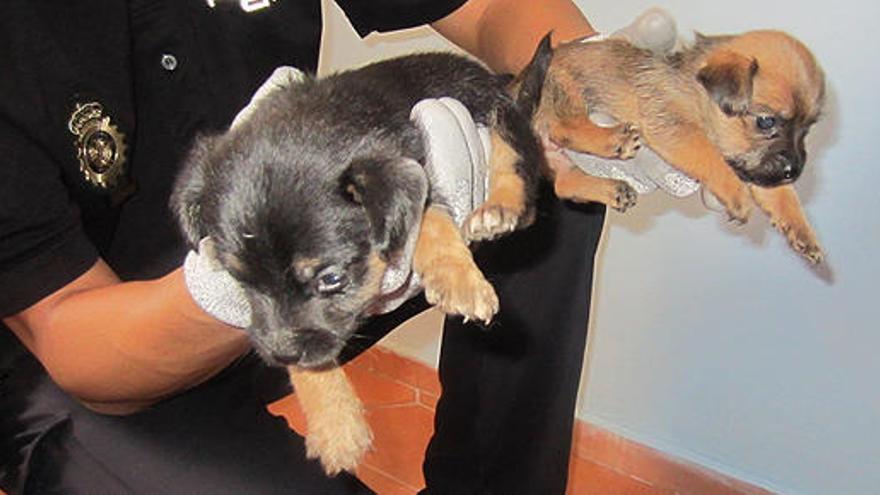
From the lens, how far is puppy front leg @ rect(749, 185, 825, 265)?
5.87ft

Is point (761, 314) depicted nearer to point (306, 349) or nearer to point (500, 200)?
point (500, 200)

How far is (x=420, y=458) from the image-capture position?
120 inches

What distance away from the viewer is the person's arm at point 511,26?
2.10 m

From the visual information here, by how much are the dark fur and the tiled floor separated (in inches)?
61.3

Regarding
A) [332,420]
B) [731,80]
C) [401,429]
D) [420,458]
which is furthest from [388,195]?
[401,429]

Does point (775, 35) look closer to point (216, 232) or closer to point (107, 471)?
point (216, 232)

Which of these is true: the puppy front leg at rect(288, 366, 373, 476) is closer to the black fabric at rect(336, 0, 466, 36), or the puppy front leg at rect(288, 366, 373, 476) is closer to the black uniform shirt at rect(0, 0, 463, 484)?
Result: the black uniform shirt at rect(0, 0, 463, 484)

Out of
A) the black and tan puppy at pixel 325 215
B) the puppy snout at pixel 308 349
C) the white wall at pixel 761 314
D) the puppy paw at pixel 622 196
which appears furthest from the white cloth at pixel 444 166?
the white wall at pixel 761 314

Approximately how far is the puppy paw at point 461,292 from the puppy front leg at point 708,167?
58 centimetres

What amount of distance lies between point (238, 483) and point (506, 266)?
0.69 m

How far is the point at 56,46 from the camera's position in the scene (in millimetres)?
1631

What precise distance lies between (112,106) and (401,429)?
1.78 meters

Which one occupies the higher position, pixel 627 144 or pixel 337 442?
pixel 627 144

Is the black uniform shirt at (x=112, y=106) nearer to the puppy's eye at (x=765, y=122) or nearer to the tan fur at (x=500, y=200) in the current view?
the tan fur at (x=500, y=200)
